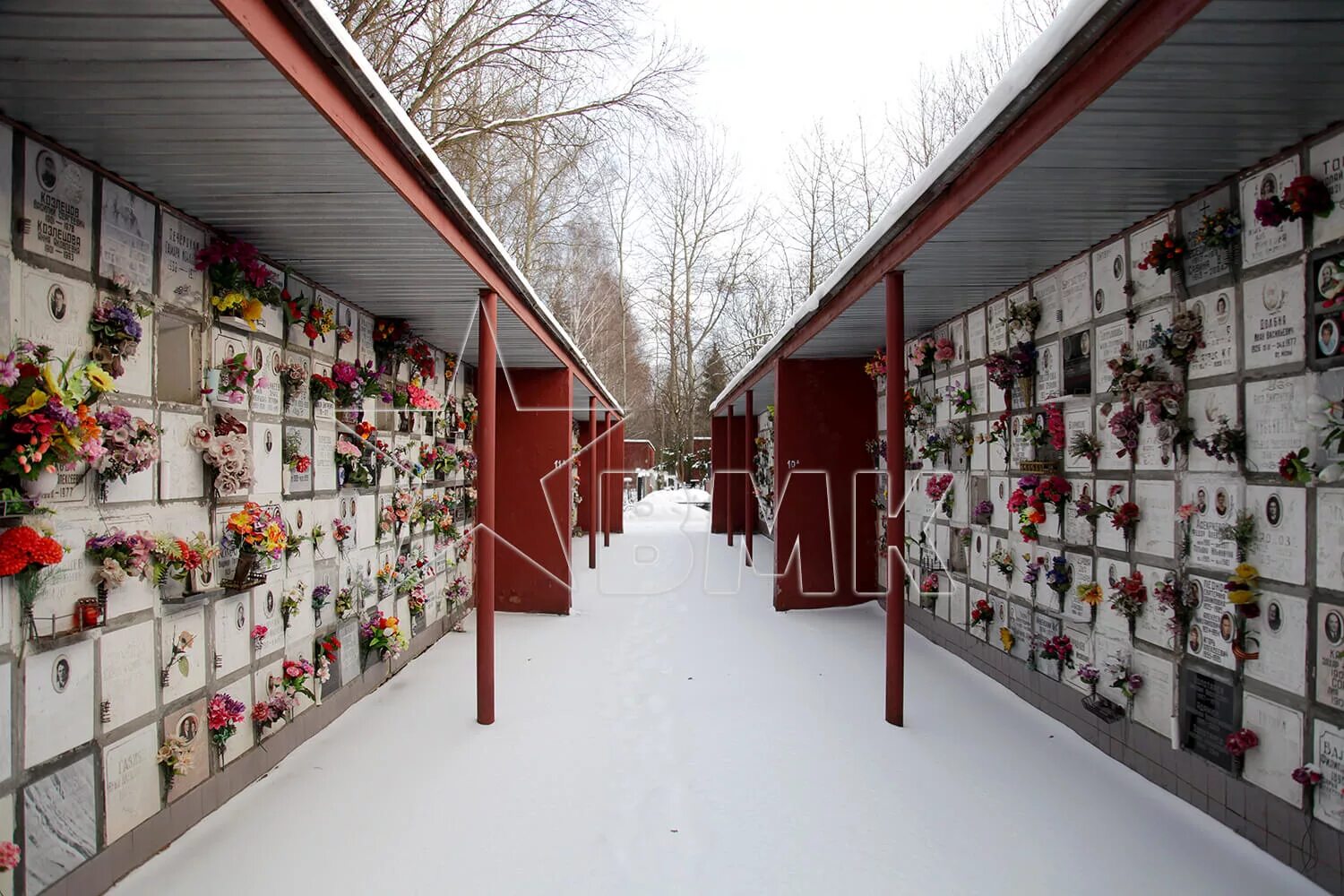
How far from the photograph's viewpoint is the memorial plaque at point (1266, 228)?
2.31 metres

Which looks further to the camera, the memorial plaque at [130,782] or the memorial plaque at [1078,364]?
the memorial plaque at [1078,364]

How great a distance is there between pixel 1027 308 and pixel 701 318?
16991mm

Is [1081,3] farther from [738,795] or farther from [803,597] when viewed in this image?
[803,597]

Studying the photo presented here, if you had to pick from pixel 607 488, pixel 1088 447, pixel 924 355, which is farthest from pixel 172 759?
pixel 607 488

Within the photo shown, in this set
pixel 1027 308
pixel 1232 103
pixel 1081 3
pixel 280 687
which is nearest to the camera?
pixel 1081 3

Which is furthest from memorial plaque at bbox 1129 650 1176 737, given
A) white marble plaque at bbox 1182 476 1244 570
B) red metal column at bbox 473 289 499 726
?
red metal column at bbox 473 289 499 726

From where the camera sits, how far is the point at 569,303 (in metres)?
17.2

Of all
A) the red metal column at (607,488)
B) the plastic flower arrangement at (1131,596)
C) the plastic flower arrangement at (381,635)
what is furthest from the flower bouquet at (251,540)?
the red metal column at (607,488)

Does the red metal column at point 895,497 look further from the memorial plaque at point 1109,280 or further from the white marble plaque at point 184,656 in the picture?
the white marble plaque at point 184,656

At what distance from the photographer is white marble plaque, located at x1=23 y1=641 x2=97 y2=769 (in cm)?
197

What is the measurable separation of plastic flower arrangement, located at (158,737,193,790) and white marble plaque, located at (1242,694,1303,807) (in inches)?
141

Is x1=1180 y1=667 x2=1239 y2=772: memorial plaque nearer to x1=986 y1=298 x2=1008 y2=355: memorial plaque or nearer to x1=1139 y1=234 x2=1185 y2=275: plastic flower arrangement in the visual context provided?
x1=1139 y1=234 x2=1185 y2=275: plastic flower arrangement

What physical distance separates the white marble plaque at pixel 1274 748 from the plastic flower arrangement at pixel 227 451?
12.1 feet

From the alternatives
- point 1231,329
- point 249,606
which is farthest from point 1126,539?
point 249,606
